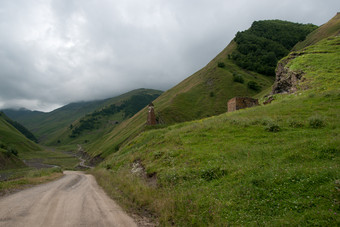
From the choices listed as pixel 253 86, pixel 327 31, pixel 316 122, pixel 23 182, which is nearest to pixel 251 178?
pixel 316 122

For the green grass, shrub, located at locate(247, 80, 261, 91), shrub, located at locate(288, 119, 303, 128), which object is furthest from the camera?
shrub, located at locate(247, 80, 261, 91)

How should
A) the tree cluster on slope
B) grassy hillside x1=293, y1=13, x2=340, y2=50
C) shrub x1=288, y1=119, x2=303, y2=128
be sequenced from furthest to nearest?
1. the tree cluster on slope
2. grassy hillside x1=293, y1=13, x2=340, y2=50
3. shrub x1=288, y1=119, x2=303, y2=128

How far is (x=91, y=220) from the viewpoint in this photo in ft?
23.7

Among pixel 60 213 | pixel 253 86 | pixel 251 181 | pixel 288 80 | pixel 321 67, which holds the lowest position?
pixel 251 181

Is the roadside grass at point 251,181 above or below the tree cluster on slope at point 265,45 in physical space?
below

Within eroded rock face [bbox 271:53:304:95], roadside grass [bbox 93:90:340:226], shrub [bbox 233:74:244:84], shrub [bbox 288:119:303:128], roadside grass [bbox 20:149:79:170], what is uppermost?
shrub [bbox 233:74:244:84]

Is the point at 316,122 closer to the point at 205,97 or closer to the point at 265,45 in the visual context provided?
the point at 205,97

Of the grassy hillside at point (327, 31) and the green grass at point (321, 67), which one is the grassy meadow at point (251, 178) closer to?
the green grass at point (321, 67)

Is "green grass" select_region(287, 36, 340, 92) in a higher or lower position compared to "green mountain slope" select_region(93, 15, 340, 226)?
higher

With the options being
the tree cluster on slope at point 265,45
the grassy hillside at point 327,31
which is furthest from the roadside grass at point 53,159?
the grassy hillside at point 327,31

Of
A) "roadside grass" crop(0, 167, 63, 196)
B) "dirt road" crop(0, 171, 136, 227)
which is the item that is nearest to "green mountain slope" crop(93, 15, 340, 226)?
"dirt road" crop(0, 171, 136, 227)

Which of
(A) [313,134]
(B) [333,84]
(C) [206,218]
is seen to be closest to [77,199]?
(C) [206,218]

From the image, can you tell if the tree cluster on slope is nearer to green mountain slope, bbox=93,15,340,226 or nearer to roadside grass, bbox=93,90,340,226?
green mountain slope, bbox=93,15,340,226

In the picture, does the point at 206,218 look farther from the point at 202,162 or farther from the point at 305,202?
the point at 202,162
